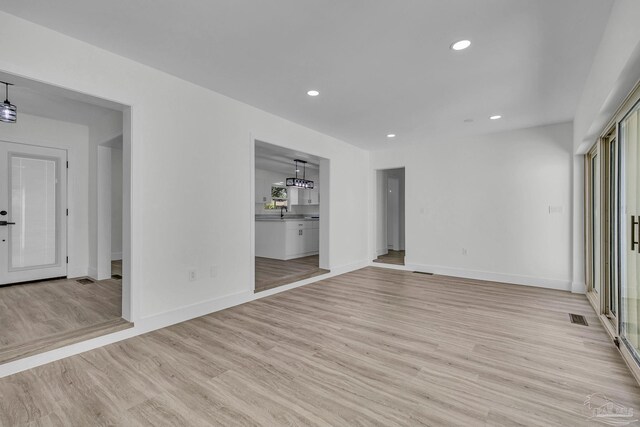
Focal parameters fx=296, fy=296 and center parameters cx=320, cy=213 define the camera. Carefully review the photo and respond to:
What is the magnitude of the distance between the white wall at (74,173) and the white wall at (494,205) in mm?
5822

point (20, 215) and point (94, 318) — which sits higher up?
point (20, 215)

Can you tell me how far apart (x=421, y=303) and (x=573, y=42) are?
3063 mm

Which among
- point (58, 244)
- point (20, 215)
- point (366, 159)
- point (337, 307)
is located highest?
point (366, 159)

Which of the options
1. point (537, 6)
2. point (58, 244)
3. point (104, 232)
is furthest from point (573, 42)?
point (58, 244)

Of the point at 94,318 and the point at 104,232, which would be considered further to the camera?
the point at 104,232

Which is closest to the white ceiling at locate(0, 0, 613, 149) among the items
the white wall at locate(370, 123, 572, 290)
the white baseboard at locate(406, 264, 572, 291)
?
the white wall at locate(370, 123, 572, 290)

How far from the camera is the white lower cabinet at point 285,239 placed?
6832mm

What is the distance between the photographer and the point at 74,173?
16.3 feet

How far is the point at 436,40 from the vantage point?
2404 millimetres

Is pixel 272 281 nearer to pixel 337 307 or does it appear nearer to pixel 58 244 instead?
pixel 337 307

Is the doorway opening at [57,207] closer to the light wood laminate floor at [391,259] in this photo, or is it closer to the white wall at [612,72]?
the white wall at [612,72]

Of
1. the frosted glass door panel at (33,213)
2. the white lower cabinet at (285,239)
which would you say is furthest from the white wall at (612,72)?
the frosted glass door panel at (33,213)

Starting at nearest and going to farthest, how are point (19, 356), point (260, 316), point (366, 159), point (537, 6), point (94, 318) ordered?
1. point (537, 6)
2. point (19, 356)
3. point (94, 318)
4. point (260, 316)
5. point (366, 159)

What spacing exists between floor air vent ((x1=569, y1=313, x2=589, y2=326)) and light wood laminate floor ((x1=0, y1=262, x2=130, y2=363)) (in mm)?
4638
